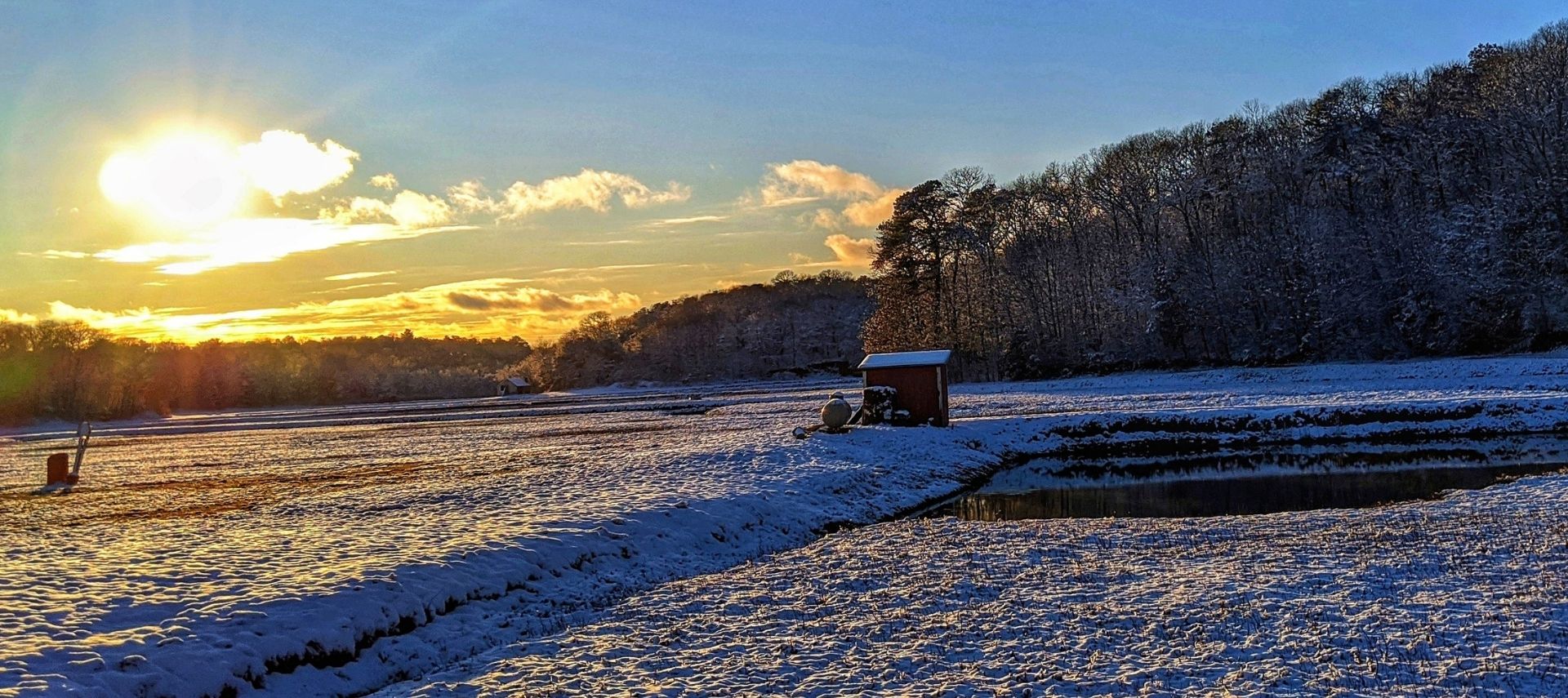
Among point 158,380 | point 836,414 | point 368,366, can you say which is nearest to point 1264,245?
point 836,414

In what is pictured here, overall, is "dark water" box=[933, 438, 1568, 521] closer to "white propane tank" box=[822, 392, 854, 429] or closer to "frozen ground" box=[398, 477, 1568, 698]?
"frozen ground" box=[398, 477, 1568, 698]

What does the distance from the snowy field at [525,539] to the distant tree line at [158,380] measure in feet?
233

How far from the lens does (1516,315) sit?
55438 mm

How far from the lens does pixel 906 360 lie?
123 ft

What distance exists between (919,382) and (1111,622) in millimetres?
26423

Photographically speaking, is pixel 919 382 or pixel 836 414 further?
pixel 919 382

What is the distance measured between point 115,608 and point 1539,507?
A: 23491mm

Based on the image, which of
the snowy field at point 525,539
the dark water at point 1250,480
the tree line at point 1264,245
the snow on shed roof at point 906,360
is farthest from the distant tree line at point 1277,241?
the snow on shed roof at point 906,360

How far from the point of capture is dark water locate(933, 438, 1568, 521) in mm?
21312

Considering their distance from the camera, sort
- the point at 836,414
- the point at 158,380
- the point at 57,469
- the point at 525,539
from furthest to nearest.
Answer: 1. the point at 158,380
2. the point at 836,414
3. the point at 57,469
4. the point at 525,539

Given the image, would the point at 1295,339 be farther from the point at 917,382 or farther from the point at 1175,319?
the point at 917,382

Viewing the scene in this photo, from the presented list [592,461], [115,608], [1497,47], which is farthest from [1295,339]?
[115,608]

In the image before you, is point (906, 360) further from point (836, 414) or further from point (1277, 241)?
point (1277, 241)

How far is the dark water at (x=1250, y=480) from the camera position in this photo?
21.3 metres
